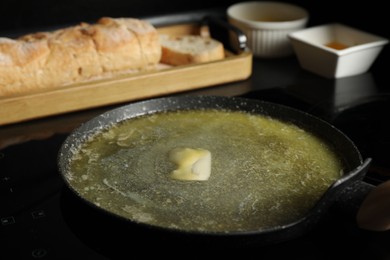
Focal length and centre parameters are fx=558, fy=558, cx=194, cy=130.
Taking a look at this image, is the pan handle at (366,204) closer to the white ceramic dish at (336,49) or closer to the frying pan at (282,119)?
the frying pan at (282,119)

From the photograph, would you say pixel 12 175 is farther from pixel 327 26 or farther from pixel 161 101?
pixel 327 26

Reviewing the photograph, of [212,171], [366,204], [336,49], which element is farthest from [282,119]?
[336,49]

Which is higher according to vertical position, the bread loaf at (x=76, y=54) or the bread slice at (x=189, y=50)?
the bread loaf at (x=76, y=54)

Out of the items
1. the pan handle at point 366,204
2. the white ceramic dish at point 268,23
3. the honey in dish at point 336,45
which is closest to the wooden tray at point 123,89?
the white ceramic dish at point 268,23

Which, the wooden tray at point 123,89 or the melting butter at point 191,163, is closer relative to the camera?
the melting butter at point 191,163

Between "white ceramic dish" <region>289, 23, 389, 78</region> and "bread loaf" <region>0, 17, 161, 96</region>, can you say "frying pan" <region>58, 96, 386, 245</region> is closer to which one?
"bread loaf" <region>0, 17, 161, 96</region>

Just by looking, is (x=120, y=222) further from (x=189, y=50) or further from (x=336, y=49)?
(x=336, y=49)

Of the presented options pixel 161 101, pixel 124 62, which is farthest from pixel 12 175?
pixel 124 62
